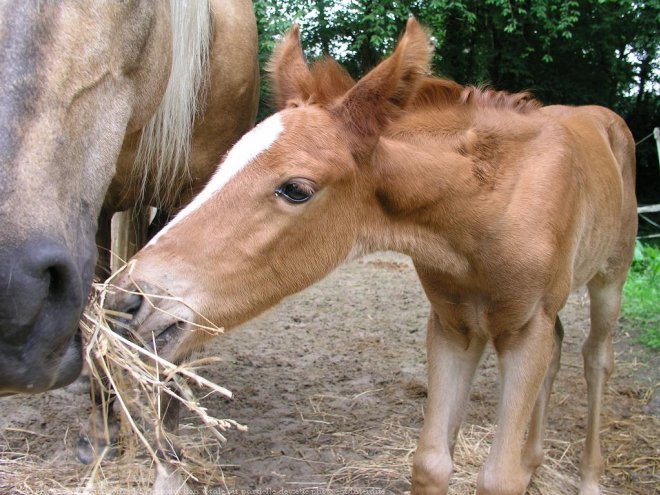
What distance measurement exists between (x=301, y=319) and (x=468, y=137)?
374cm

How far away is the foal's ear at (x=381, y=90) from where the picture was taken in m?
2.22

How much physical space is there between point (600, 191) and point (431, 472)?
142cm

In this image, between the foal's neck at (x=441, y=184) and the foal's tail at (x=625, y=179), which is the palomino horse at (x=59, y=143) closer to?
the foal's neck at (x=441, y=184)

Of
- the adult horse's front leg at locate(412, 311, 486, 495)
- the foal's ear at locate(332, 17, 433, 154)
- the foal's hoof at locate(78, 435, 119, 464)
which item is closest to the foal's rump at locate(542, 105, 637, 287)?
the adult horse's front leg at locate(412, 311, 486, 495)

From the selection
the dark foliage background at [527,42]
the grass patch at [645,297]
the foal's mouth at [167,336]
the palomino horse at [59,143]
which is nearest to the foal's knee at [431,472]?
the foal's mouth at [167,336]

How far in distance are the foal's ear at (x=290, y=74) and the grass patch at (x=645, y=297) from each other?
3.88 metres

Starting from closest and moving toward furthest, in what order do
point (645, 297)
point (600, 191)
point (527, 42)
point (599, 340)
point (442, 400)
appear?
1. point (442, 400)
2. point (600, 191)
3. point (599, 340)
4. point (645, 297)
5. point (527, 42)

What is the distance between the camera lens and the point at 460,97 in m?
2.59

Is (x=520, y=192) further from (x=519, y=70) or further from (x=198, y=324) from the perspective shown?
(x=519, y=70)

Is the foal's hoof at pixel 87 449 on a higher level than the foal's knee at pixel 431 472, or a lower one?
lower

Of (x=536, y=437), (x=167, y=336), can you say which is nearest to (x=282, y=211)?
(x=167, y=336)

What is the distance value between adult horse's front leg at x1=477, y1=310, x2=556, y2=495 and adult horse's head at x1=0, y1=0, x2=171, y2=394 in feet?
5.06

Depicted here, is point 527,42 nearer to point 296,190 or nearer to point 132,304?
point 296,190

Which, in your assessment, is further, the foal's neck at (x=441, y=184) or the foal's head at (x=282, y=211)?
the foal's neck at (x=441, y=184)
